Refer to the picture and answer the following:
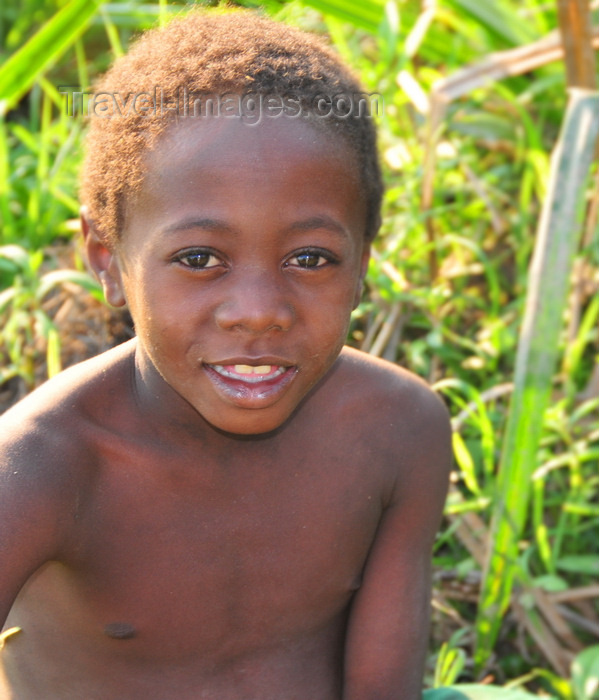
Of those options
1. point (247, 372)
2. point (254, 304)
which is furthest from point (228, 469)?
point (254, 304)

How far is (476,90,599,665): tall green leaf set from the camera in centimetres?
209

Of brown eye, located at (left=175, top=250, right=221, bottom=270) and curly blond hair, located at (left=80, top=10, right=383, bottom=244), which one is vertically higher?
curly blond hair, located at (left=80, top=10, right=383, bottom=244)

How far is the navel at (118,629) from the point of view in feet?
5.05

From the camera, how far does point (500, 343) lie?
2535 mm

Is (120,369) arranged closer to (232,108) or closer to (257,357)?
(257,357)

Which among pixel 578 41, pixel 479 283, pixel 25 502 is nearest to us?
pixel 25 502

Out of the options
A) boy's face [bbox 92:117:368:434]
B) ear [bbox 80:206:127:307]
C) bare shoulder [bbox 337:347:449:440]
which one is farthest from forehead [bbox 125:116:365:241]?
bare shoulder [bbox 337:347:449:440]

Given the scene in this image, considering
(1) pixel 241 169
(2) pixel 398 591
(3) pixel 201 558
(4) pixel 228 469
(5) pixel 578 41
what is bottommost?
(2) pixel 398 591

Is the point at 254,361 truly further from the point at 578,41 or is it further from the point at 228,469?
the point at 578,41

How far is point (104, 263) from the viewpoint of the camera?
5.06 ft

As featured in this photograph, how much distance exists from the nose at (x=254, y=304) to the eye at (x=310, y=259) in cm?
5

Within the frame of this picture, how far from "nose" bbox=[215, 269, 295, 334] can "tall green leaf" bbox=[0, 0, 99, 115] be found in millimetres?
1582

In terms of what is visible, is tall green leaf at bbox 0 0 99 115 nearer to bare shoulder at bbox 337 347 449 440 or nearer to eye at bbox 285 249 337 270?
bare shoulder at bbox 337 347 449 440

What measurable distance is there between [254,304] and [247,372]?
0.12 metres
